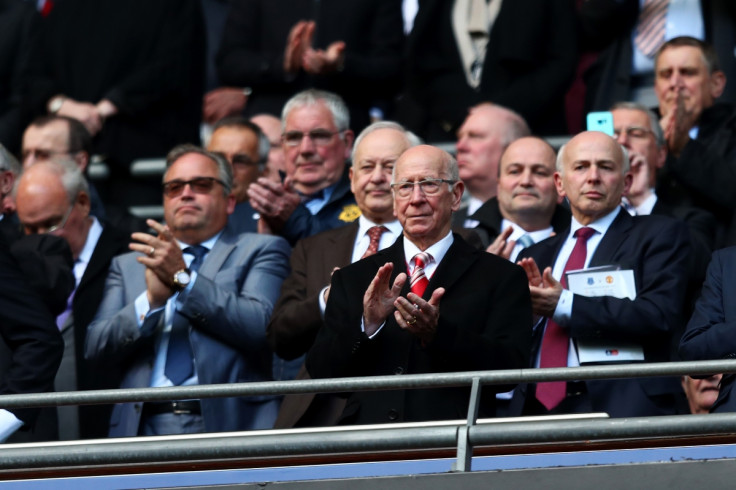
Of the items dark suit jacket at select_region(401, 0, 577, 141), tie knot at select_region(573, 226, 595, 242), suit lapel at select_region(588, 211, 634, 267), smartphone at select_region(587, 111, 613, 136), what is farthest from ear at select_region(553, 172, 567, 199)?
dark suit jacket at select_region(401, 0, 577, 141)

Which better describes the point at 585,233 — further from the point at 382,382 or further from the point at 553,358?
the point at 382,382

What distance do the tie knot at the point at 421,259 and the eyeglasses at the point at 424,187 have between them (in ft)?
0.85

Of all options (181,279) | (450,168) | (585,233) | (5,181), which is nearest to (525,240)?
(585,233)

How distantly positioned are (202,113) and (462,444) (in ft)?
20.9

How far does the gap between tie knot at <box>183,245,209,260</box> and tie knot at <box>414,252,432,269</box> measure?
1814 millimetres

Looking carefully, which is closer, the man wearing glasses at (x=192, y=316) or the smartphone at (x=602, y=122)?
the man wearing glasses at (x=192, y=316)

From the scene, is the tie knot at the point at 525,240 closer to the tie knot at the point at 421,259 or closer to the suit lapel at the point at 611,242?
the suit lapel at the point at 611,242

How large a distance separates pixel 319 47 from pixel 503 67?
51.0 inches

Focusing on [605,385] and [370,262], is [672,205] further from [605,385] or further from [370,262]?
[370,262]

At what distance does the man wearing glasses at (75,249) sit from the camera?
8125 mm

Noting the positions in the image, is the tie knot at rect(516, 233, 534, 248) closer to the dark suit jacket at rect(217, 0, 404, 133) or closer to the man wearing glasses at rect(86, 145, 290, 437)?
the man wearing glasses at rect(86, 145, 290, 437)

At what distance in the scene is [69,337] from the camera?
8180 millimetres

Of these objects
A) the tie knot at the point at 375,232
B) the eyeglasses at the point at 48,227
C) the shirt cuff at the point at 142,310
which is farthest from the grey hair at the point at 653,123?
the eyeglasses at the point at 48,227

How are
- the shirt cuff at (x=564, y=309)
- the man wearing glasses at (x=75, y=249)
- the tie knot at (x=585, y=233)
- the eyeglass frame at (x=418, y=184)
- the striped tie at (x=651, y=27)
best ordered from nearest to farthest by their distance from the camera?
the eyeglass frame at (x=418, y=184) < the shirt cuff at (x=564, y=309) < the tie knot at (x=585, y=233) < the man wearing glasses at (x=75, y=249) < the striped tie at (x=651, y=27)
